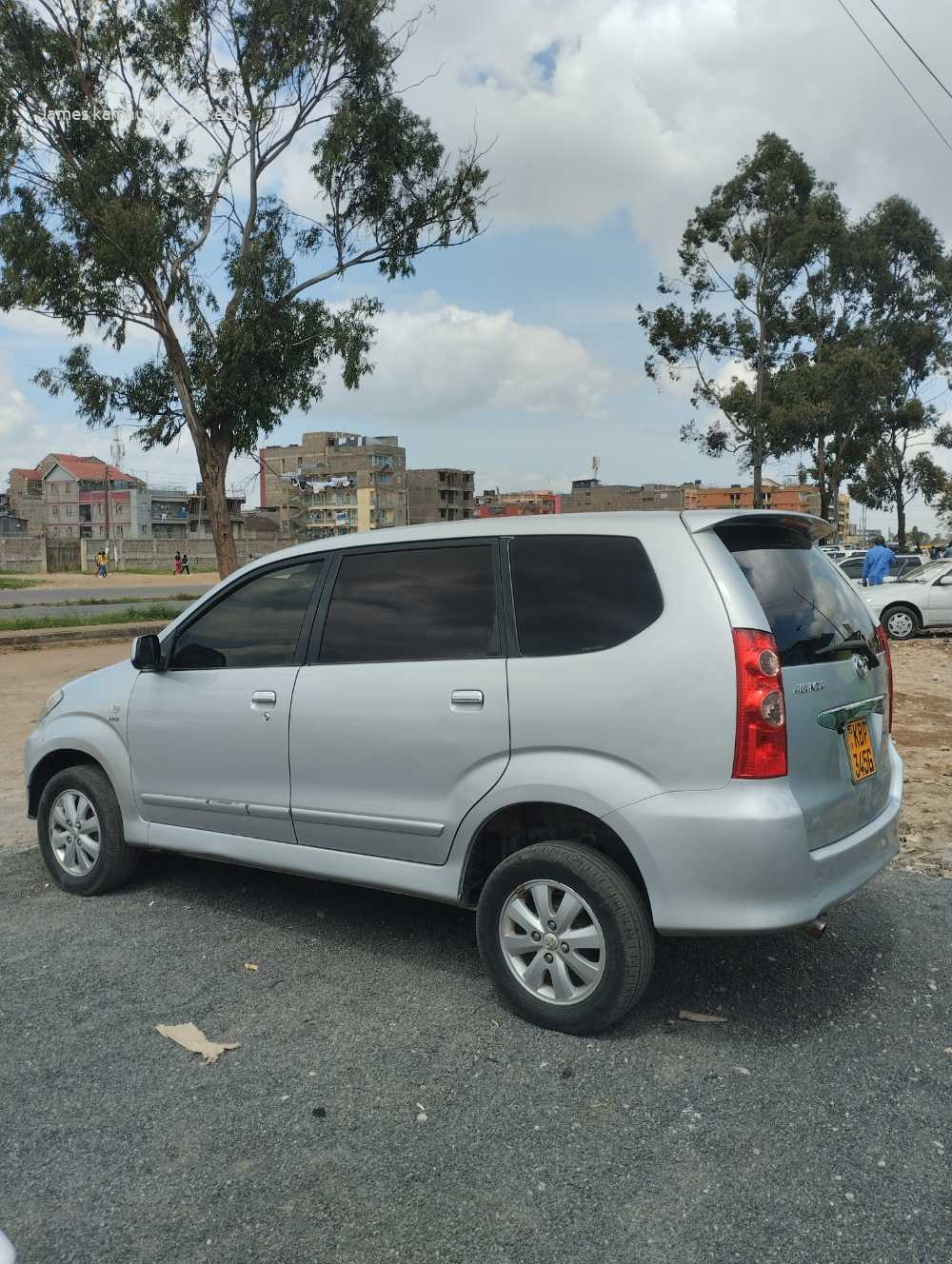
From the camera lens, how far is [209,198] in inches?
784

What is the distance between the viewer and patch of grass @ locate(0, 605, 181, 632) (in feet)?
62.3

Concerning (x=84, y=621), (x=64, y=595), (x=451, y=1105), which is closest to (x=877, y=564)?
(x=84, y=621)

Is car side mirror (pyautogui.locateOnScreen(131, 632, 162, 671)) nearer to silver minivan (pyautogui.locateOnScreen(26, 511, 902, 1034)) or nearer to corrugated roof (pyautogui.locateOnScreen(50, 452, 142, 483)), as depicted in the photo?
silver minivan (pyautogui.locateOnScreen(26, 511, 902, 1034))

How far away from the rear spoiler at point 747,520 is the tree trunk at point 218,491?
55.5 ft

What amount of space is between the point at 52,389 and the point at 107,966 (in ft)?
56.3

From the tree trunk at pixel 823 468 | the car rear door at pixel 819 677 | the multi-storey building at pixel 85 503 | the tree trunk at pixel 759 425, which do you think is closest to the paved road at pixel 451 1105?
the car rear door at pixel 819 677

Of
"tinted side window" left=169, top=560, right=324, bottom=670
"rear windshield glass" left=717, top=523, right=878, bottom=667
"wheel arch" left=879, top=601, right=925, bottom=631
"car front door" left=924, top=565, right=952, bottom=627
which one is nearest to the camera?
"rear windshield glass" left=717, top=523, right=878, bottom=667

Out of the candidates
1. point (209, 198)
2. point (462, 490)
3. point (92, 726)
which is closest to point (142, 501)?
point (462, 490)

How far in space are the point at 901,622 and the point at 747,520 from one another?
15354 millimetres

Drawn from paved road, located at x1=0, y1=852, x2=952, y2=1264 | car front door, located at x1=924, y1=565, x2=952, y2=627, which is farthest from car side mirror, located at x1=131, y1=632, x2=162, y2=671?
car front door, located at x1=924, y1=565, x2=952, y2=627

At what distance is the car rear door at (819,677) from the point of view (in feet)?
10.2

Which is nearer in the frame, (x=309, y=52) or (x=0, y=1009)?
(x=0, y=1009)

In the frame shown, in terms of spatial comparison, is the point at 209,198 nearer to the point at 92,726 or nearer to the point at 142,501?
the point at 92,726

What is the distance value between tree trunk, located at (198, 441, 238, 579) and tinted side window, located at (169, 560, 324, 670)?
15.5 meters
